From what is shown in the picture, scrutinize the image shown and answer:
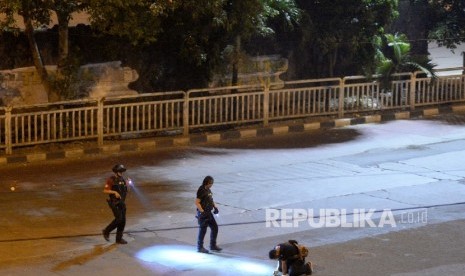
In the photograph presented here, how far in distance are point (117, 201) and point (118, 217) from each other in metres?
0.22

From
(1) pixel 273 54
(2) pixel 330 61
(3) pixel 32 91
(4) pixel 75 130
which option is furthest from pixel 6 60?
(2) pixel 330 61

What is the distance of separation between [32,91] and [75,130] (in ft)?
5.64

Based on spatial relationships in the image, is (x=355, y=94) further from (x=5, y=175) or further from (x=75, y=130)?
(x=5, y=175)

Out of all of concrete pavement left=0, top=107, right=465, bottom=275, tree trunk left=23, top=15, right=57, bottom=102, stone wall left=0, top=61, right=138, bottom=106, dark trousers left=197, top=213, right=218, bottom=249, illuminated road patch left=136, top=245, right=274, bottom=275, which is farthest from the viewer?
stone wall left=0, top=61, right=138, bottom=106

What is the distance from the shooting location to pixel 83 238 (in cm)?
1254

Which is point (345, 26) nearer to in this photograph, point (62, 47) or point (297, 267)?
point (62, 47)

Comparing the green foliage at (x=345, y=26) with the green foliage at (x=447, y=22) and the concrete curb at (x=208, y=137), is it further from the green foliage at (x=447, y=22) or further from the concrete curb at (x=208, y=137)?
the green foliage at (x=447, y=22)

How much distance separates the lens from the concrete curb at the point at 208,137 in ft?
58.0

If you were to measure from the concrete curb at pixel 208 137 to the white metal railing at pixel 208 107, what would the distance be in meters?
0.28

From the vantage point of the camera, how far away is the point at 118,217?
12203 mm

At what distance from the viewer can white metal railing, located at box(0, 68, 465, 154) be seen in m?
18.1
